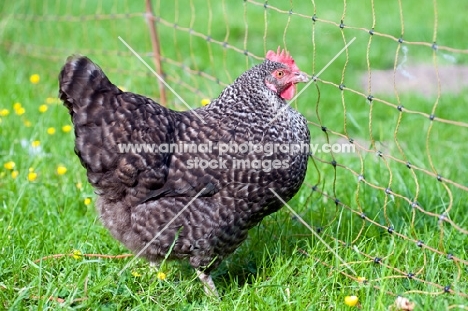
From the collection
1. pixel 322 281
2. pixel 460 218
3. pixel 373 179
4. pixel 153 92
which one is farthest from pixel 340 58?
pixel 322 281

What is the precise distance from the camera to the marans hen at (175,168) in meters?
2.69

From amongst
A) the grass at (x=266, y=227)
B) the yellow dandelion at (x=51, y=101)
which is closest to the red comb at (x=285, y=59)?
the grass at (x=266, y=227)

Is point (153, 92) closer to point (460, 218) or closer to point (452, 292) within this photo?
point (460, 218)

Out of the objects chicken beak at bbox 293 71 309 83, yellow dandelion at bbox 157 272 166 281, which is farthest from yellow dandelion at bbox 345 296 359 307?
chicken beak at bbox 293 71 309 83

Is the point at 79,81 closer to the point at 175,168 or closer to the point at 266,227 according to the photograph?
the point at 175,168

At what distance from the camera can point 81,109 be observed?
2.67 metres

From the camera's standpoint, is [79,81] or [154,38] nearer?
[79,81]

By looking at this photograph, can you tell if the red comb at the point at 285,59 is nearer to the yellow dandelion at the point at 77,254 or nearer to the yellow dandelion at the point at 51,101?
the yellow dandelion at the point at 77,254

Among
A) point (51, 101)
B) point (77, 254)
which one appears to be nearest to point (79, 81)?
point (77, 254)

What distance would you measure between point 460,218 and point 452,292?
87cm

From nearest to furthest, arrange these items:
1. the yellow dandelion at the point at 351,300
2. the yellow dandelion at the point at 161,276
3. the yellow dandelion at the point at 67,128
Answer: the yellow dandelion at the point at 351,300
the yellow dandelion at the point at 161,276
the yellow dandelion at the point at 67,128

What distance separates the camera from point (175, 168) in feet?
9.04

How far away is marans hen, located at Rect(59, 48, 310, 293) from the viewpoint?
2.69 metres

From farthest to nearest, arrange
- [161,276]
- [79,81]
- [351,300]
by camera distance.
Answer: [161,276] < [79,81] < [351,300]
